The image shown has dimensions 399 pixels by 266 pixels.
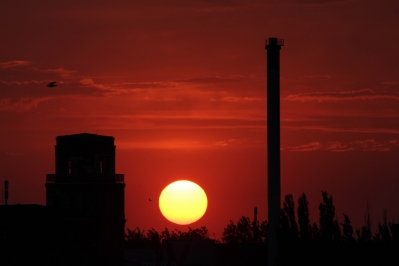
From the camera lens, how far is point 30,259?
3971 inches

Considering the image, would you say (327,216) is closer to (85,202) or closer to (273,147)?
(273,147)

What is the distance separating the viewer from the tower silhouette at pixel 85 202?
102438 mm

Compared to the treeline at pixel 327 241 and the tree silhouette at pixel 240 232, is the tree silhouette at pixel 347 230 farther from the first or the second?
the tree silhouette at pixel 240 232

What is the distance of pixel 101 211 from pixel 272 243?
1879 centimetres

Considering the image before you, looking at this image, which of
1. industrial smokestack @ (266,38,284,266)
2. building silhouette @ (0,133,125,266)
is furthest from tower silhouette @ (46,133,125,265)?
industrial smokestack @ (266,38,284,266)

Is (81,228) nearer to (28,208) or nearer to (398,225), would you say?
(28,208)

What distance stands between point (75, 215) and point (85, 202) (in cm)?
164

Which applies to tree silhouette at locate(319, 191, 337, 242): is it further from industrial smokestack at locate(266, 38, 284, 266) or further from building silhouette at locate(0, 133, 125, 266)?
building silhouette at locate(0, 133, 125, 266)

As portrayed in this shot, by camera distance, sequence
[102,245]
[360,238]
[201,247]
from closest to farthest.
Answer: [360,238] < [102,245] < [201,247]

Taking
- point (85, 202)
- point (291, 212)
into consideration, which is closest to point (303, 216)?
point (291, 212)

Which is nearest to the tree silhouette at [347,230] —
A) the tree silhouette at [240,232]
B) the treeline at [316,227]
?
the treeline at [316,227]

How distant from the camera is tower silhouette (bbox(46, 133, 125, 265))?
10244 centimetres

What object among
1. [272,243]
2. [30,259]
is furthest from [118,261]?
[272,243]

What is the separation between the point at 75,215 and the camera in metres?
104
